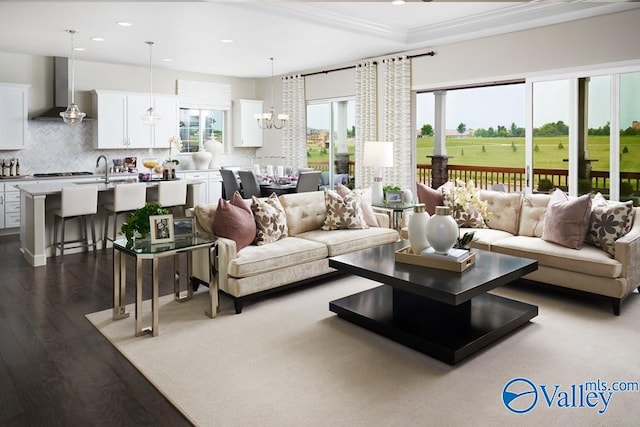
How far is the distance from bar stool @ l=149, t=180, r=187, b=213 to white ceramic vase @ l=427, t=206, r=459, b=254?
408 centimetres

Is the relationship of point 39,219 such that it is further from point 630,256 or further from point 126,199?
point 630,256

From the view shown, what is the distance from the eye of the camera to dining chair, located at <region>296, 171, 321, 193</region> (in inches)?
274

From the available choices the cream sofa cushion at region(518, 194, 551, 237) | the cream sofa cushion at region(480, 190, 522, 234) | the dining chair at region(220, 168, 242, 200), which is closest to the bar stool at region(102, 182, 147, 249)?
the dining chair at region(220, 168, 242, 200)

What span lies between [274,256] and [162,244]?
0.95 m

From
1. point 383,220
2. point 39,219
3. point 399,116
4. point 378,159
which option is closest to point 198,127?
point 399,116

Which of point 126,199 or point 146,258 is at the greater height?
point 126,199

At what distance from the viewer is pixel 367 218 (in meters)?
5.44

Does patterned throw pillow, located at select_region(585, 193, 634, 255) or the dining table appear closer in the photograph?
patterned throw pillow, located at select_region(585, 193, 634, 255)

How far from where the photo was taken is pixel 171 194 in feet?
21.5

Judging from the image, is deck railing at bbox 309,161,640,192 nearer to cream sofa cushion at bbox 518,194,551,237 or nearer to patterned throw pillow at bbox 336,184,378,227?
cream sofa cushion at bbox 518,194,551,237

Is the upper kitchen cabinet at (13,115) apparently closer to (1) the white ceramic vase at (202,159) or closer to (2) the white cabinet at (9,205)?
(2) the white cabinet at (9,205)

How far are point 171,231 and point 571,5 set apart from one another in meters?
4.66

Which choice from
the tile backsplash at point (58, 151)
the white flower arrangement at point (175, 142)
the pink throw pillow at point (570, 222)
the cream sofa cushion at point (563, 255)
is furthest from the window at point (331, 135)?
the pink throw pillow at point (570, 222)

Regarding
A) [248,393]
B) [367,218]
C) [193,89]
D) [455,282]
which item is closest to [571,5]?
[367,218]
